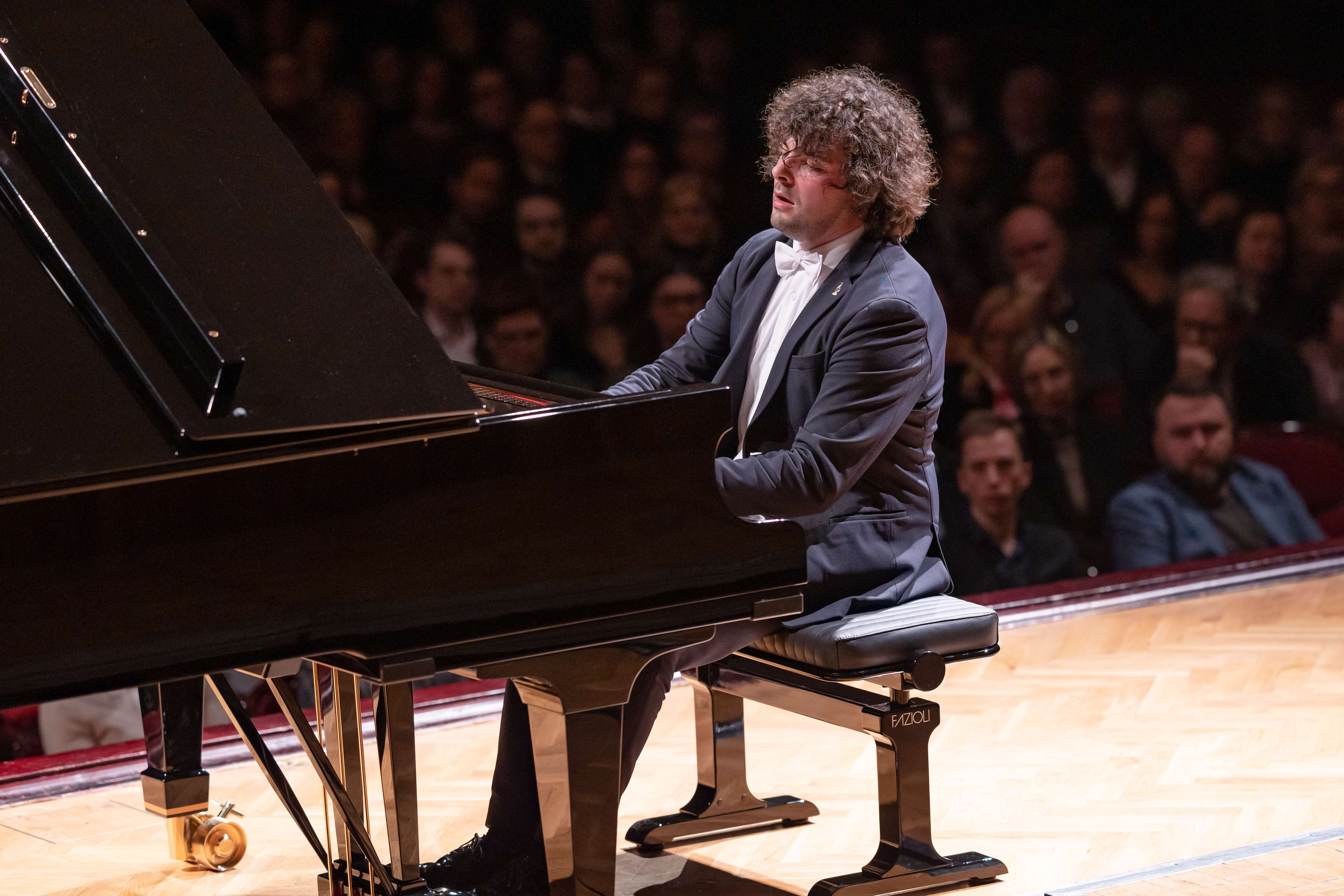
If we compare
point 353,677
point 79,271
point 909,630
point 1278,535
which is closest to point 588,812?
point 353,677

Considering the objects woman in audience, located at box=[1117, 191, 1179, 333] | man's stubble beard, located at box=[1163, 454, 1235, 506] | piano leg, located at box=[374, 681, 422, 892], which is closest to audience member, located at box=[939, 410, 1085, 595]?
man's stubble beard, located at box=[1163, 454, 1235, 506]

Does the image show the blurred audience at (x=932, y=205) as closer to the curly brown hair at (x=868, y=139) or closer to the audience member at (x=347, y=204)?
the audience member at (x=347, y=204)

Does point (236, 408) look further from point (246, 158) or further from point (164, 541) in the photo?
point (246, 158)

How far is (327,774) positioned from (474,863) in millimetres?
361

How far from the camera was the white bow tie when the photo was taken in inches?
98.3

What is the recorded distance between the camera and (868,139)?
2.44 metres

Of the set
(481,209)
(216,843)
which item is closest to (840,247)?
(216,843)

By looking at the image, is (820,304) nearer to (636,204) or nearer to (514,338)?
(514,338)

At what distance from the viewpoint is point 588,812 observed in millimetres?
2018

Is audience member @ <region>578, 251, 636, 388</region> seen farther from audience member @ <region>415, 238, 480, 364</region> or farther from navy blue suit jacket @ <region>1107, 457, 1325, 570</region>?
navy blue suit jacket @ <region>1107, 457, 1325, 570</region>

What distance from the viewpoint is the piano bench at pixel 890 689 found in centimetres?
232

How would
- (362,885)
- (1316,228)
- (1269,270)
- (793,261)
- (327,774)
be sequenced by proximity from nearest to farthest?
1. (327,774)
2. (362,885)
3. (793,261)
4. (1269,270)
5. (1316,228)

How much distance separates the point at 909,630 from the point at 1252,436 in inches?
120

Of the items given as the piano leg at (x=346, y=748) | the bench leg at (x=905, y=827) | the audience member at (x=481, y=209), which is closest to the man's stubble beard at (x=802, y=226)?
the bench leg at (x=905, y=827)
